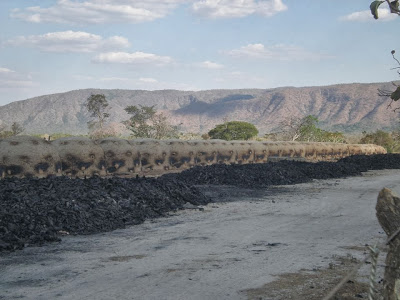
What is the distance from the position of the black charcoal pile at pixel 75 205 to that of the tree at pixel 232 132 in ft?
160

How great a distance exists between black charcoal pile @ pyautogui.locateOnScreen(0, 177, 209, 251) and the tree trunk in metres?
6.81

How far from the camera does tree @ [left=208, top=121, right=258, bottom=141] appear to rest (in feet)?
211

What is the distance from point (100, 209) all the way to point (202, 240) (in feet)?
10.7

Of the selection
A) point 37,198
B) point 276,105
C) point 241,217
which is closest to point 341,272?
point 241,217

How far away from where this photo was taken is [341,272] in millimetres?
7430

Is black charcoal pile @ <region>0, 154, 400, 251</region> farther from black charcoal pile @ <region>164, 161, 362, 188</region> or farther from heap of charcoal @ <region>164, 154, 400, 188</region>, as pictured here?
heap of charcoal @ <region>164, 154, 400, 188</region>

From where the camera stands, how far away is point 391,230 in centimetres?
496

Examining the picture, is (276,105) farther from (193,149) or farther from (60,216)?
(60,216)

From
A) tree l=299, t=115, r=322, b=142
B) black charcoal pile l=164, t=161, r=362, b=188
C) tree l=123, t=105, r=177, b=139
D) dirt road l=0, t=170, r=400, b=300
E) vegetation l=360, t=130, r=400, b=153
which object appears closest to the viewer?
dirt road l=0, t=170, r=400, b=300

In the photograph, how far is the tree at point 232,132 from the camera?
64287mm

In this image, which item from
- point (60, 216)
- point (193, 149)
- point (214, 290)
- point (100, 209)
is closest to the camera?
point (214, 290)

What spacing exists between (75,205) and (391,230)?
8327 millimetres

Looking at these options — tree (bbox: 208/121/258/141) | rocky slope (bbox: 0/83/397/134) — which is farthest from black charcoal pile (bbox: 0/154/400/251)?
rocky slope (bbox: 0/83/397/134)

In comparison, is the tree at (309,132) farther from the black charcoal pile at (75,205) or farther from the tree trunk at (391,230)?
the tree trunk at (391,230)
